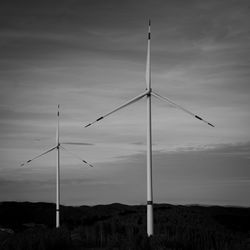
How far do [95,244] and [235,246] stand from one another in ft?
35.9

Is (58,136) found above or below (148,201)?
above

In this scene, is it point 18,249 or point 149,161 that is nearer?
point 18,249

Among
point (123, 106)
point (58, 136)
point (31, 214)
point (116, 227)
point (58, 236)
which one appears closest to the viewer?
point (58, 236)

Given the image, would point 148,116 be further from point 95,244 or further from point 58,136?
point 58,136

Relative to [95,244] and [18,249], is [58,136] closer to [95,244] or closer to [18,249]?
[95,244]

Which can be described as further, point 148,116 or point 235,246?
point 148,116

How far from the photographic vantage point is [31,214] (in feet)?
498

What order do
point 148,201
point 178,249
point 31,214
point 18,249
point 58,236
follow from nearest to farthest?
point 18,249 → point 178,249 → point 58,236 → point 148,201 → point 31,214

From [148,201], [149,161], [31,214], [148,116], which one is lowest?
[31,214]

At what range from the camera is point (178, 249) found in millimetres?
30703

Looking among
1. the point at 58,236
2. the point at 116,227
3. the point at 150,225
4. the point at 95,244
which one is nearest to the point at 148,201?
the point at 150,225

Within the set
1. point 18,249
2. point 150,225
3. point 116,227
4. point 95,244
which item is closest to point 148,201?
point 150,225

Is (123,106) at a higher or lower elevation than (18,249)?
higher

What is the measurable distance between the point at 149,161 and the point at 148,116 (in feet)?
12.3
